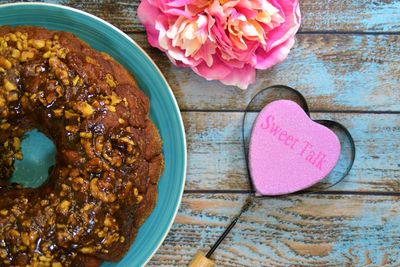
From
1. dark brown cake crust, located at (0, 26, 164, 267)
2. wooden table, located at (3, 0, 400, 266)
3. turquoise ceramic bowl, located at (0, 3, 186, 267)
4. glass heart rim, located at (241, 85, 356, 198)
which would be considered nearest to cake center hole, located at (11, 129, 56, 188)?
turquoise ceramic bowl, located at (0, 3, 186, 267)

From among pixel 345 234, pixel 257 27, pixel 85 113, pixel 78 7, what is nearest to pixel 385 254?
pixel 345 234

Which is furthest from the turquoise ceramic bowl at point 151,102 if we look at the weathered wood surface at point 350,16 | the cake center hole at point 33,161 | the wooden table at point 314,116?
the weathered wood surface at point 350,16

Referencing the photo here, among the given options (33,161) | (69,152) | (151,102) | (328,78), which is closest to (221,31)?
(151,102)

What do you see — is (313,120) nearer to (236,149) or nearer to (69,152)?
(236,149)

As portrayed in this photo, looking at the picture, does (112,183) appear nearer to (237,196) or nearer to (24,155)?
(24,155)

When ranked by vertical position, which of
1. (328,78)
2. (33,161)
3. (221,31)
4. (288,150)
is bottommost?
(33,161)

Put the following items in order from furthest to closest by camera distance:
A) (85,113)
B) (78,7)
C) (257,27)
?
1. (78,7)
2. (257,27)
3. (85,113)

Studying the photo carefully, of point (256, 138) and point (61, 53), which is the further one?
point (256, 138)
